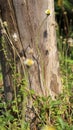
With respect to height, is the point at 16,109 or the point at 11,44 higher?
the point at 11,44

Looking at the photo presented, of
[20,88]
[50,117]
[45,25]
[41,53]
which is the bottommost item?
[50,117]

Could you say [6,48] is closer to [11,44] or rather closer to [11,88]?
[11,44]

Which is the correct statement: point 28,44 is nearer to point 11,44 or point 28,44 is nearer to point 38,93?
point 11,44

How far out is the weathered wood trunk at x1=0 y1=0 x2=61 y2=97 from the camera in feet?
13.2

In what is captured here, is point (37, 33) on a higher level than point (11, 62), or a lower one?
higher

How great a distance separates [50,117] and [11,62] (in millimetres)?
653

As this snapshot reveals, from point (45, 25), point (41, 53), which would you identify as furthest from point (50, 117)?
point (45, 25)

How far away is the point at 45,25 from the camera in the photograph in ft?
13.4

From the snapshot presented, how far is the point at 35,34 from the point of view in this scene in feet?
13.3

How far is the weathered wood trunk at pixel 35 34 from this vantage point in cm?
402

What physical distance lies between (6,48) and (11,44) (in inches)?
3.5

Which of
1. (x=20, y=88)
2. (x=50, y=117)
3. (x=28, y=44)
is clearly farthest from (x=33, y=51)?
(x=50, y=117)

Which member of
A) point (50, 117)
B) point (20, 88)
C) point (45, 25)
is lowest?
point (50, 117)

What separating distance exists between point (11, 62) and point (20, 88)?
27 centimetres
